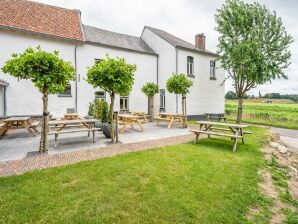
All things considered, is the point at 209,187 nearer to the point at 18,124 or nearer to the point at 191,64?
the point at 18,124

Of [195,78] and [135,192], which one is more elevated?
[195,78]

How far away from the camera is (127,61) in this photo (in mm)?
17438

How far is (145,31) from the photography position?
2119cm

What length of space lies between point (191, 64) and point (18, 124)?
14779 mm

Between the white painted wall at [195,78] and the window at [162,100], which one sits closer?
the white painted wall at [195,78]

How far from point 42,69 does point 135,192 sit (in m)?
4.91

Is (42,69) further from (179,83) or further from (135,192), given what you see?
(179,83)

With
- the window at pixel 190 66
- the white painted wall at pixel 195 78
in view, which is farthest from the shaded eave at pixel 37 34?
the window at pixel 190 66

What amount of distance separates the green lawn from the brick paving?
47 cm

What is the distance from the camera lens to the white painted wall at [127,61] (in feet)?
49.8

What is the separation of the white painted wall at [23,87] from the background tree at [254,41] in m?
13.0

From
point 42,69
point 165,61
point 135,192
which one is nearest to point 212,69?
point 165,61

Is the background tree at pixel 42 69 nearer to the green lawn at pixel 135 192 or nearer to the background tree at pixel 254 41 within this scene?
the green lawn at pixel 135 192

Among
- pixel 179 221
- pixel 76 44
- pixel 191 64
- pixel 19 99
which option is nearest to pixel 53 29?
pixel 76 44
